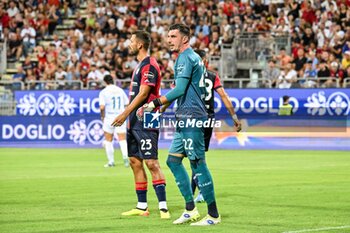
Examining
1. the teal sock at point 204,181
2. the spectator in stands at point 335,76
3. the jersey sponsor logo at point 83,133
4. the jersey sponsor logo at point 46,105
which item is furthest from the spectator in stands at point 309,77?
the teal sock at point 204,181

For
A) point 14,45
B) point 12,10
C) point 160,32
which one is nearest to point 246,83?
point 160,32

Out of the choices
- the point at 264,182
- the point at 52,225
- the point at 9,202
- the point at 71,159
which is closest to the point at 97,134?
the point at 71,159

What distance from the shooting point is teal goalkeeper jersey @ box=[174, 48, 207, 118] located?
40.7 feet

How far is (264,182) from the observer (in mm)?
19656

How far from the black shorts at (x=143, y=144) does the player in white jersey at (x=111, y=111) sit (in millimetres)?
11372

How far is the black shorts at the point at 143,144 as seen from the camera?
13609 millimetres

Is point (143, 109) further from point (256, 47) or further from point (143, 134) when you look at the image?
point (256, 47)

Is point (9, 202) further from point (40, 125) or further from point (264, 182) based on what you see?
point (40, 125)

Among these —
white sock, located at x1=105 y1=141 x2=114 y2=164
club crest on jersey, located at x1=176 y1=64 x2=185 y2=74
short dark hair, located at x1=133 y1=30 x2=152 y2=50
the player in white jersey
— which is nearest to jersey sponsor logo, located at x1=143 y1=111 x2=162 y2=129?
club crest on jersey, located at x1=176 y1=64 x2=185 y2=74

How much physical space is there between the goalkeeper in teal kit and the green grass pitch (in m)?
0.46

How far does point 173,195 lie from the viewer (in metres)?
17.0

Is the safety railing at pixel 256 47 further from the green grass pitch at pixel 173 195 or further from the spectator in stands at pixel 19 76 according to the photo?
the spectator in stands at pixel 19 76

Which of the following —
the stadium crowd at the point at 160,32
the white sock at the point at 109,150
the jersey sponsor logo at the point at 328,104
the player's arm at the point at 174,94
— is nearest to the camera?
the player's arm at the point at 174,94

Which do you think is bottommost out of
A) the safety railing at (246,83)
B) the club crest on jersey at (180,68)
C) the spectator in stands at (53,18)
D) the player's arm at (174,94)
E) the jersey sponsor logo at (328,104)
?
the jersey sponsor logo at (328,104)
